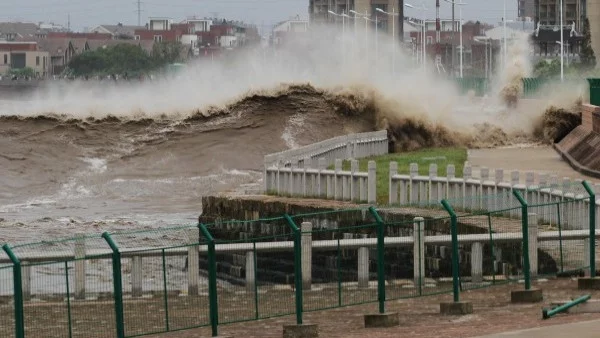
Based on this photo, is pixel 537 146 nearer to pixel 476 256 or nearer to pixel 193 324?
pixel 476 256

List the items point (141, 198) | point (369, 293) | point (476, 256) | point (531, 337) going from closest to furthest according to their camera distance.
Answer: point (531, 337), point (369, 293), point (476, 256), point (141, 198)

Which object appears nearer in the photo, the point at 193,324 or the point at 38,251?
the point at 193,324

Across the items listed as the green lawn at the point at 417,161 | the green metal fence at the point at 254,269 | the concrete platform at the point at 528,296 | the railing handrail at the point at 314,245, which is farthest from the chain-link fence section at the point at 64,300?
the green lawn at the point at 417,161

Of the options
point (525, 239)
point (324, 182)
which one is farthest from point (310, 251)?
point (324, 182)

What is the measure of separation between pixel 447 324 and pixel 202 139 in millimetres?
44664

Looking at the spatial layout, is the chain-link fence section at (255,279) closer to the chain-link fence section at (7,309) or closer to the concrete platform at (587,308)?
the chain-link fence section at (7,309)

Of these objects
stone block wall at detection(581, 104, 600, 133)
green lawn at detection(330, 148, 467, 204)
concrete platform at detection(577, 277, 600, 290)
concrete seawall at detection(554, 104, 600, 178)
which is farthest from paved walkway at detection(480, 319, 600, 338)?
stone block wall at detection(581, 104, 600, 133)

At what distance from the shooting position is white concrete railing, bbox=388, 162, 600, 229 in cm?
2539

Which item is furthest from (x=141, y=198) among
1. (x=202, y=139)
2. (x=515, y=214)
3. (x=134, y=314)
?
(x=134, y=314)

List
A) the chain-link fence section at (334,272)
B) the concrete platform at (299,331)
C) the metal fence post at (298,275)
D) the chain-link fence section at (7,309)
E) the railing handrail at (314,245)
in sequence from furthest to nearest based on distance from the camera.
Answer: the chain-link fence section at (334,272) → the concrete platform at (299,331) → the metal fence post at (298,275) → the railing handrail at (314,245) → the chain-link fence section at (7,309)

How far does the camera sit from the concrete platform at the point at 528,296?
2292cm

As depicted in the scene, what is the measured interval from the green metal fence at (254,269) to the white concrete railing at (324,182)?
34.1 ft

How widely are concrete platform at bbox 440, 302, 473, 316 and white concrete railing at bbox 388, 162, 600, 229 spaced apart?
228 cm

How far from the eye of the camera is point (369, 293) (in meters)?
22.4
